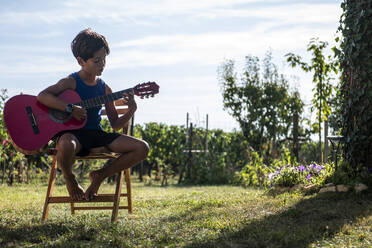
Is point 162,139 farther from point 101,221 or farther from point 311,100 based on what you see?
point 101,221

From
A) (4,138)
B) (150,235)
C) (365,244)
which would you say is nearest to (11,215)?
(150,235)

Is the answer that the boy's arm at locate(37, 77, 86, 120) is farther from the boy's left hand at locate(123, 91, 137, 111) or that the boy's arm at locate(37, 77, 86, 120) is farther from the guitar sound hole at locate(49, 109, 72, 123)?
the boy's left hand at locate(123, 91, 137, 111)

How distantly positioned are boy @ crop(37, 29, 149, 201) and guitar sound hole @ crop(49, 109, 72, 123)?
75 mm

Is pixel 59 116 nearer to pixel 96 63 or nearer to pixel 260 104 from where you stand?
pixel 96 63

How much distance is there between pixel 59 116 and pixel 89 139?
0.33m

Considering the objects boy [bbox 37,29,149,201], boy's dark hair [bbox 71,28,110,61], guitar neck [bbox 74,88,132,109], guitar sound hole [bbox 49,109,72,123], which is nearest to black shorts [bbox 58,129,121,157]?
boy [bbox 37,29,149,201]

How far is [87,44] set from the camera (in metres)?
3.90

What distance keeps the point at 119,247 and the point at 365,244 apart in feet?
5.75

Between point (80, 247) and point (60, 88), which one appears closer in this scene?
point (80, 247)

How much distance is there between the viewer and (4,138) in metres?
8.77

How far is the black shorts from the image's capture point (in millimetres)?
3721

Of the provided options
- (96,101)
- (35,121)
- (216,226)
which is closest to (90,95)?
(96,101)

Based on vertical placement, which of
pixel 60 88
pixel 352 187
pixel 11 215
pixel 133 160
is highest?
pixel 60 88

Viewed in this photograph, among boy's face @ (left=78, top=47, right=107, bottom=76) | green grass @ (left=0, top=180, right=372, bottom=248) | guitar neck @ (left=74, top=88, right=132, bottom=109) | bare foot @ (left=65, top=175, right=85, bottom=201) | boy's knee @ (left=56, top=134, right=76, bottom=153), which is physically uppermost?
boy's face @ (left=78, top=47, right=107, bottom=76)
